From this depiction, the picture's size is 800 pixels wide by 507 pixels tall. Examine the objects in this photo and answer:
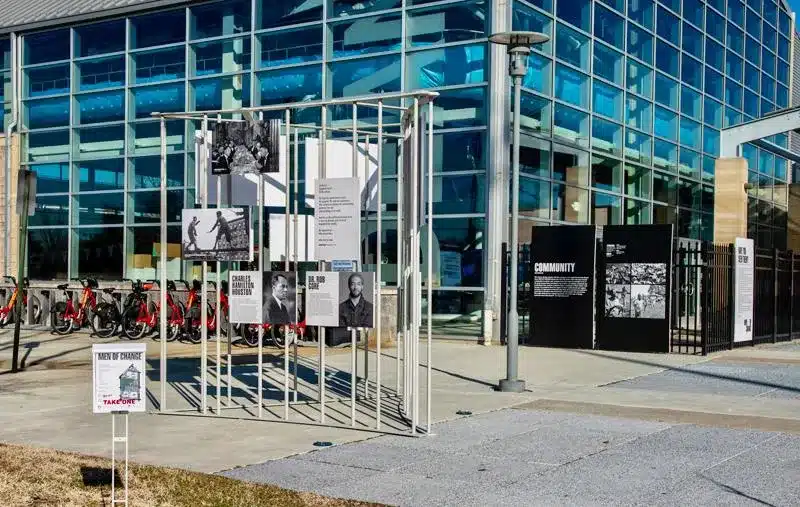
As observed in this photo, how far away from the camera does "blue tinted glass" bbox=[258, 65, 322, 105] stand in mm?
23938

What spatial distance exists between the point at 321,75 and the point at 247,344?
7.01 metres

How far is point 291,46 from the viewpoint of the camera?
24.3m

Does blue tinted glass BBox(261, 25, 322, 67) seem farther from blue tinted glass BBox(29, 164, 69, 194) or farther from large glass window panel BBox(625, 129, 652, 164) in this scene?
large glass window panel BBox(625, 129, 652, 164)

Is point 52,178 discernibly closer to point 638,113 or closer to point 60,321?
point 60,321

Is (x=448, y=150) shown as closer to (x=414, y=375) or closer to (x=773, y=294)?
(x=773, y=294)

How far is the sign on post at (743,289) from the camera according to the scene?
66.5 feet

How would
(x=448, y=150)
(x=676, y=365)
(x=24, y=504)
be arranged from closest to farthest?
(x=24, y=504) → (x=676, y=365) → (x=448, y=150)

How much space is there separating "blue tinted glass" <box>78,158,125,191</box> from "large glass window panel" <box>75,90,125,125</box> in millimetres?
1148

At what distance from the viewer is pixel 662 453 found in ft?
28.9

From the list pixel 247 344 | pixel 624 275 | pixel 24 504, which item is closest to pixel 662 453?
pixel 24 504

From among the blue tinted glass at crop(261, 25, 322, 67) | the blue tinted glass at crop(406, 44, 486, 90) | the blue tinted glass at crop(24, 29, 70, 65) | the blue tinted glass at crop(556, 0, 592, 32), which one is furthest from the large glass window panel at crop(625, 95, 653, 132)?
the blue tinted glass at crop(24, 29, 70, 65)

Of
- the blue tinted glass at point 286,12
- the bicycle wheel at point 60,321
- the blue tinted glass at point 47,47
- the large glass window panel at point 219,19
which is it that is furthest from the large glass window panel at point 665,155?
the blue tinted glass at point 47,47

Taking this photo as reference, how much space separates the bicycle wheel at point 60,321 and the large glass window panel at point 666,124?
1607 centimetres

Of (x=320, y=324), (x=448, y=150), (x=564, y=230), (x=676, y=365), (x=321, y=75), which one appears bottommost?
(x=676, y=365)
